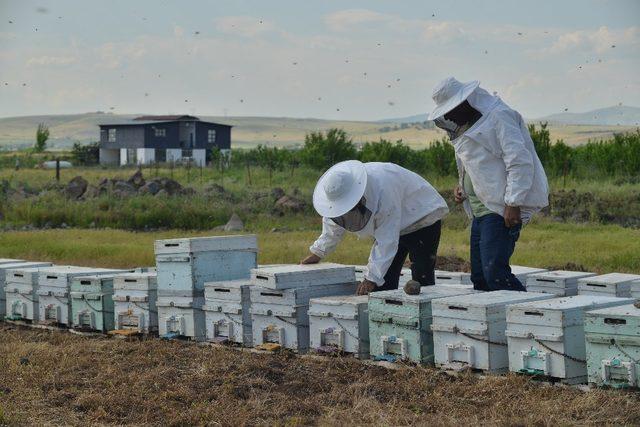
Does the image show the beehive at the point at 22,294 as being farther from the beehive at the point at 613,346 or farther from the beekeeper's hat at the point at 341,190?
the beehive at the point at 613,346

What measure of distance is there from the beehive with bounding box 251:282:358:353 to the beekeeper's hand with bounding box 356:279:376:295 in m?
0.30

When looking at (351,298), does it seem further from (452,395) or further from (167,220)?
(167,220)

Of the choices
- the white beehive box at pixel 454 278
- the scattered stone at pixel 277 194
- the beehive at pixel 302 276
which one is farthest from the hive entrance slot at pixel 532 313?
the scattered stone at pixel 277 194

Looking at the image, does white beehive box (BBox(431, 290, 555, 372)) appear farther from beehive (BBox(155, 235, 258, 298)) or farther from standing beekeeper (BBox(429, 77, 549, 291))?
beehive (BBox(155, 235, 258, 298))

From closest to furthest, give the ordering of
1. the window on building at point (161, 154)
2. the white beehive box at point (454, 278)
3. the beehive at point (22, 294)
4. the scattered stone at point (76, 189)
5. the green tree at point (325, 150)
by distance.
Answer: the white beehive box at point (454, 278) < the beehive at point (22, 294) < the scattered stone at point (76, 189) < the green tree at point (325, 150) < the window on building at point (161, 154)

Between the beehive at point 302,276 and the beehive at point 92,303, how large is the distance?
2.19 metres

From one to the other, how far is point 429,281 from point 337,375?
1.71 m

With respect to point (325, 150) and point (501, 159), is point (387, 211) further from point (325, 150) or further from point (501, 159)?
point (325, 150)

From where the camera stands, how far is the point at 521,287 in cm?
799

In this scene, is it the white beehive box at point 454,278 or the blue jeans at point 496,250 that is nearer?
the blue jeans at point 496,250

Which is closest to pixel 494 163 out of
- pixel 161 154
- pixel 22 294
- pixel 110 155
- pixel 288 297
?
pixel 288 297

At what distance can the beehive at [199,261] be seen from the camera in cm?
895

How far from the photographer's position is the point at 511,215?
7602mm

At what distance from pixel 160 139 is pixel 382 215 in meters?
73.8
